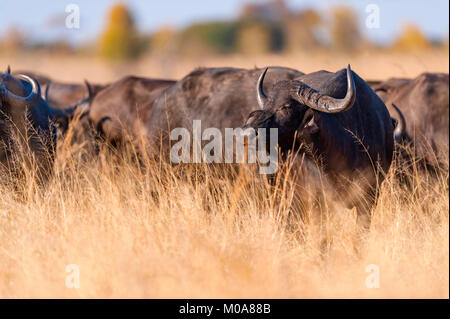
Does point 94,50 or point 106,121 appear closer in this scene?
point 106,121

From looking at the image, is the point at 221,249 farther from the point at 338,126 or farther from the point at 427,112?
the point at 427,112

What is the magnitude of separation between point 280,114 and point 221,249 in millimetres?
1320

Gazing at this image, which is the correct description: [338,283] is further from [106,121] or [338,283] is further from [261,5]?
[261,5]

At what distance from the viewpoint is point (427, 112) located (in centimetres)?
752

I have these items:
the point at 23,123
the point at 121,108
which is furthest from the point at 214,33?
the point at 23,123

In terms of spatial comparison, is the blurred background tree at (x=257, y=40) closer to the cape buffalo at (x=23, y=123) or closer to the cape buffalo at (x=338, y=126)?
the cape buffalo at (x=23, y=123)

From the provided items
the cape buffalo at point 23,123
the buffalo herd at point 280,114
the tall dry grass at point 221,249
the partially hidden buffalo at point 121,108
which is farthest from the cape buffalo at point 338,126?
the partially hidden buffalo at point 121,108

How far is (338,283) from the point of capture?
4.13 metres

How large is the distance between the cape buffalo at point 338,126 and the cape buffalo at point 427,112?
1716 millimetres

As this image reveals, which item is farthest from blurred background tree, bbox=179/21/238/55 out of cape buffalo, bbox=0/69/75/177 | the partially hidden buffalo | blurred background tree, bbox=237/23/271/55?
cape buffalo, bbox=0/69/75/177

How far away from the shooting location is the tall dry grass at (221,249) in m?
4.00

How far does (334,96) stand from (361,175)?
0.69m
